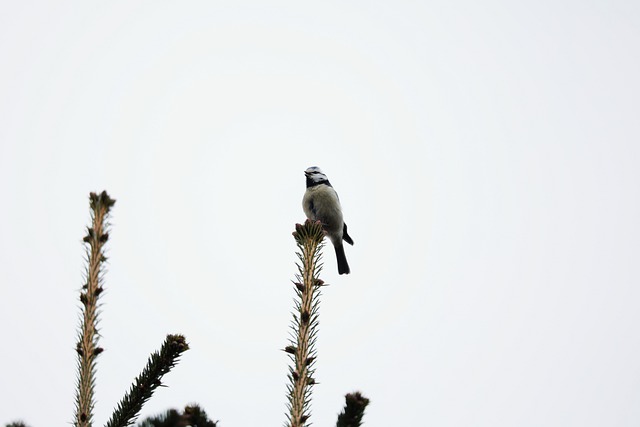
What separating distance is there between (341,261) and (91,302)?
8.43 meters

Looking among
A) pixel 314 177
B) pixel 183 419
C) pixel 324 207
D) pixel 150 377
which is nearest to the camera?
pixel 183 419

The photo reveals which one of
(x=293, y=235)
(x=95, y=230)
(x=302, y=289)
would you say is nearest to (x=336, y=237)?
(x=293, y=235)

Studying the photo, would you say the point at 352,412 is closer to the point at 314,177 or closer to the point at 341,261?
the point at 314,177

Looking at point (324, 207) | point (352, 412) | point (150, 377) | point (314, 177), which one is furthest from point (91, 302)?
point (314, 177)

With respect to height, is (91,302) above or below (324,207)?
below

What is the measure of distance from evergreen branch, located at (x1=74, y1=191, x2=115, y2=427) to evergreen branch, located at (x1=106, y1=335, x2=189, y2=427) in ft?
0.52

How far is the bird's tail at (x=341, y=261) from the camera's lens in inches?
409

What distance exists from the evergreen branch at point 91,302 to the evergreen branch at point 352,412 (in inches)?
34.7

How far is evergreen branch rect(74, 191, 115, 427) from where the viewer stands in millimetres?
2172

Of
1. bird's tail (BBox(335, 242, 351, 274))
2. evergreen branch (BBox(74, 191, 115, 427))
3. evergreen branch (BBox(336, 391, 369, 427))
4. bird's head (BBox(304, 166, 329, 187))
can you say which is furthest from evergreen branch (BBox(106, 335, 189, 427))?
bird's tail (BBox(335, 242, 351, 274))

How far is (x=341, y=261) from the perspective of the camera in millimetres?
10547

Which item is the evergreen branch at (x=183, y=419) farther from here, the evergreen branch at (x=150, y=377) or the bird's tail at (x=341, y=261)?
the bird's tail at (x=341, y=261)

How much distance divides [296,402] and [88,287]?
2.89 feet

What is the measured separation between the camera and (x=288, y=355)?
8.43 ft
